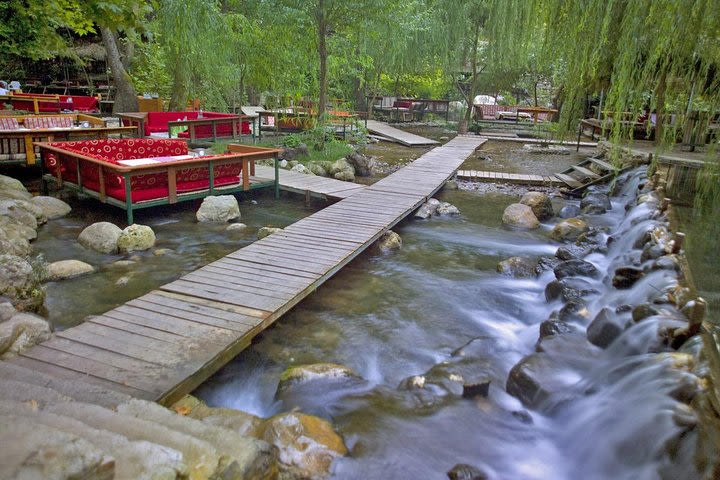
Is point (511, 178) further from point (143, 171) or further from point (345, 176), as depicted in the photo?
point (143, 171)

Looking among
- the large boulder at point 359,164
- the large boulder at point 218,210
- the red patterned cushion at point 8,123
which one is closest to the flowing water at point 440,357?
the large boulder at point 218,210

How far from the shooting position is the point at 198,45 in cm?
1177

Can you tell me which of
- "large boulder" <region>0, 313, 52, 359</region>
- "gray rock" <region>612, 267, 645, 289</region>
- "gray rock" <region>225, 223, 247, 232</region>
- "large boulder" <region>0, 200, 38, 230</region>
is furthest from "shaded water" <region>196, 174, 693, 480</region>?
"large boulder" <region>0, 200, 38, 230</region>

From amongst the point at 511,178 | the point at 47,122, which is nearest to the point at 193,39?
the point at 47,122

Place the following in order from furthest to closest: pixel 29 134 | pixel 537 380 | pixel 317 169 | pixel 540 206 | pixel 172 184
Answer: pixel 317 169
pixel 29 134
pixel 540 206
pixel 172 184
pixel 537 380

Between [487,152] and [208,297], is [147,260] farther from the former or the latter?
[487,152]

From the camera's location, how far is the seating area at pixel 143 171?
741 cm

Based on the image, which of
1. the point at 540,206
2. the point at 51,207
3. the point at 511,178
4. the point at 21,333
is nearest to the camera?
the point at 21,333

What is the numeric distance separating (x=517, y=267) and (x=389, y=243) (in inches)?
69.5

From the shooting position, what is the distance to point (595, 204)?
29.9 feet

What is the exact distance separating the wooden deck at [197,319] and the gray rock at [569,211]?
382 cm

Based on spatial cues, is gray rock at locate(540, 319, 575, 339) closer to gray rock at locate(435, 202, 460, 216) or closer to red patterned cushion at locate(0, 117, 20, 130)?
gray rock at locate(435, 202, 460, 216)

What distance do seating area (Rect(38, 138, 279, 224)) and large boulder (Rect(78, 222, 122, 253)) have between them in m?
0.46

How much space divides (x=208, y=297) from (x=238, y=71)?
12131mm
